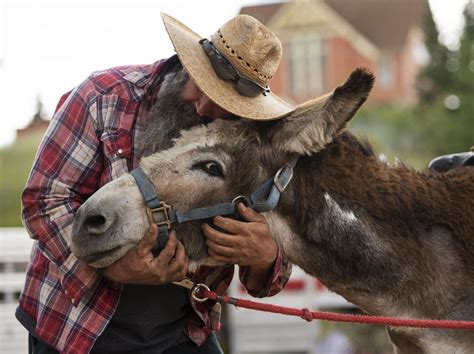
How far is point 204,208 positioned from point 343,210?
0.69 meters

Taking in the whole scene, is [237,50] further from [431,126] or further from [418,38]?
[418,38]

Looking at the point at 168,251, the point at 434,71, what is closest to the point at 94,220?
the point at 168,251

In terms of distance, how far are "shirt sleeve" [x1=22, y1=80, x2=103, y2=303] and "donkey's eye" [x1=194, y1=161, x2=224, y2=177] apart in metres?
0.53

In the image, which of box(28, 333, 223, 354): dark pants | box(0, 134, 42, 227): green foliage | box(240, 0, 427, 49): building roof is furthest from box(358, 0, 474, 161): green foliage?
box(28, 333, 223, 354): dark pants

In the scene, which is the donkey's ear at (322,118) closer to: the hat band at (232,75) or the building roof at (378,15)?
the hat band at (232,75)

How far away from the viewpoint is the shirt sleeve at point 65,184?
11.7 ft

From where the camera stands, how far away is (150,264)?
3.41 meters

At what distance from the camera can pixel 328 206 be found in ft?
12.1

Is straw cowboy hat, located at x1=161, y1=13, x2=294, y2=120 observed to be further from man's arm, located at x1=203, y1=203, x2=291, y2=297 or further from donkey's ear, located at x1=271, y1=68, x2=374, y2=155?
man's arm, located at x1=203, y1=203, x2=291, y2=297

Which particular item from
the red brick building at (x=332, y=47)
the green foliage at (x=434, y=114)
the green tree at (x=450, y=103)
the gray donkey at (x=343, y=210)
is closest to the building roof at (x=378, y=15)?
the red brick building at (x=332, y=47)

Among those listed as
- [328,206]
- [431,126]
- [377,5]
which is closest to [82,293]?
[328,206]

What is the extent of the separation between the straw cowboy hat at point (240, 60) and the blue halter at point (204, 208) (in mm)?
302

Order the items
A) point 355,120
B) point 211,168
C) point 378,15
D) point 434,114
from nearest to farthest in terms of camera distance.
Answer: point 211,168, point 434,114, point 355,120, point 378,15

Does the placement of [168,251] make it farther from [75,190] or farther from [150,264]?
[75,190]
